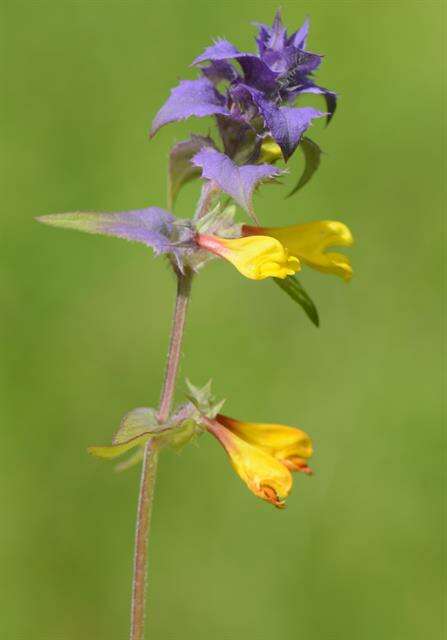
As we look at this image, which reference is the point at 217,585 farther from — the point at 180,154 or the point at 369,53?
the point at 369,53

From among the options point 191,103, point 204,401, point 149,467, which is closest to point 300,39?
point 191,103

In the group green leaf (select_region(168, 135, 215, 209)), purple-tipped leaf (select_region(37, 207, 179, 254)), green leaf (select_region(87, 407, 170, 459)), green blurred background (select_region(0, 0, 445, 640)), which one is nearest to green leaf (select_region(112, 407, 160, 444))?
green leaf (select_region(87, 407, 170, 459))

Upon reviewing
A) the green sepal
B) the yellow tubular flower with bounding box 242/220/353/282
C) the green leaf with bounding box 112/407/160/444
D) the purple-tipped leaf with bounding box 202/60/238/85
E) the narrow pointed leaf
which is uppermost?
the purple-tipped leaf with bounding box 202/60/238/85

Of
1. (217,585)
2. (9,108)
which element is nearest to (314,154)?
(217,585)

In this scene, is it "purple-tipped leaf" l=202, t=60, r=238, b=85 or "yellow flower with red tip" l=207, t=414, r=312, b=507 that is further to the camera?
"yellow flower with red tip" l=207, t=414, r=312, b=507

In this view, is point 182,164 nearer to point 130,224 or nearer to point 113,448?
point 130,224

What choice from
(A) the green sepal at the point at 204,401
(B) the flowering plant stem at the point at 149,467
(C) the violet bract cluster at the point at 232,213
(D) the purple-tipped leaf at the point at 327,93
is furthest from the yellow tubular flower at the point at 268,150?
(A) the green sepal at the point at 204,401

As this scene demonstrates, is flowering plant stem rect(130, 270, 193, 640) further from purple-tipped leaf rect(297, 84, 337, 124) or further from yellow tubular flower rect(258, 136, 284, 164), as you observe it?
purple-tipped leaf rect(297, 84, 337, 124)

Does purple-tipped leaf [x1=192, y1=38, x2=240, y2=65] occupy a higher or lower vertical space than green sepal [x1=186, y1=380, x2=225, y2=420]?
higher

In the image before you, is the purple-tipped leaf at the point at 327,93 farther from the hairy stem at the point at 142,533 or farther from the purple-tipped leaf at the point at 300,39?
the hairy stem at the point at 142,533
